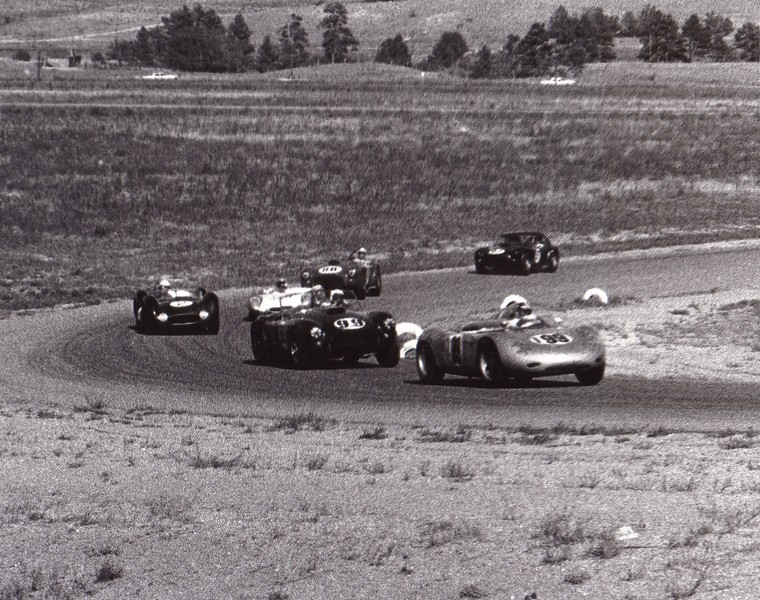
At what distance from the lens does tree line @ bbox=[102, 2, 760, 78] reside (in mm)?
98188

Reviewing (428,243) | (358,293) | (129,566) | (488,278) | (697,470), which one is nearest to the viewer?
(129,566)

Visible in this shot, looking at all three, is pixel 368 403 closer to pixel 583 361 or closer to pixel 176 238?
pixel 583 361

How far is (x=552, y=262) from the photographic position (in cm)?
3819

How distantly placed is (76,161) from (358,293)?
34612mm

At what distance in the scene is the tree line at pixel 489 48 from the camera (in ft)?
322

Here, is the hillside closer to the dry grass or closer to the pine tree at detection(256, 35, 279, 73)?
the pine tree at detection(256, 35, 279, 73)

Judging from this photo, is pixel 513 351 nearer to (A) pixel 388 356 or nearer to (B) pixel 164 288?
(A) pixel 388 356

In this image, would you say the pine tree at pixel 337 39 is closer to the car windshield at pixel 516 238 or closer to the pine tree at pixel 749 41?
the pine tree at pixel 749 41

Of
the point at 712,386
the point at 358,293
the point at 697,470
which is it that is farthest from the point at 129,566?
the point at 358,293

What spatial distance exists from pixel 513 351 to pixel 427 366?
2.01 metres

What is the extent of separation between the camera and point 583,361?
714 inches

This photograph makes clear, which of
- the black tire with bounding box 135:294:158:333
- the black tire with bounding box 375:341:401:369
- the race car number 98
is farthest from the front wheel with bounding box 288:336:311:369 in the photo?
the black tire with bounding box 135:294:158:333

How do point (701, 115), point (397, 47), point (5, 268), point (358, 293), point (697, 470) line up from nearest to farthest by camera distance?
point (697, 470) → point (358, 293) → point (5, 268) → point (701, 115) → point (397, 47)

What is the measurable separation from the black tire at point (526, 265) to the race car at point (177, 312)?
13.1 meters
